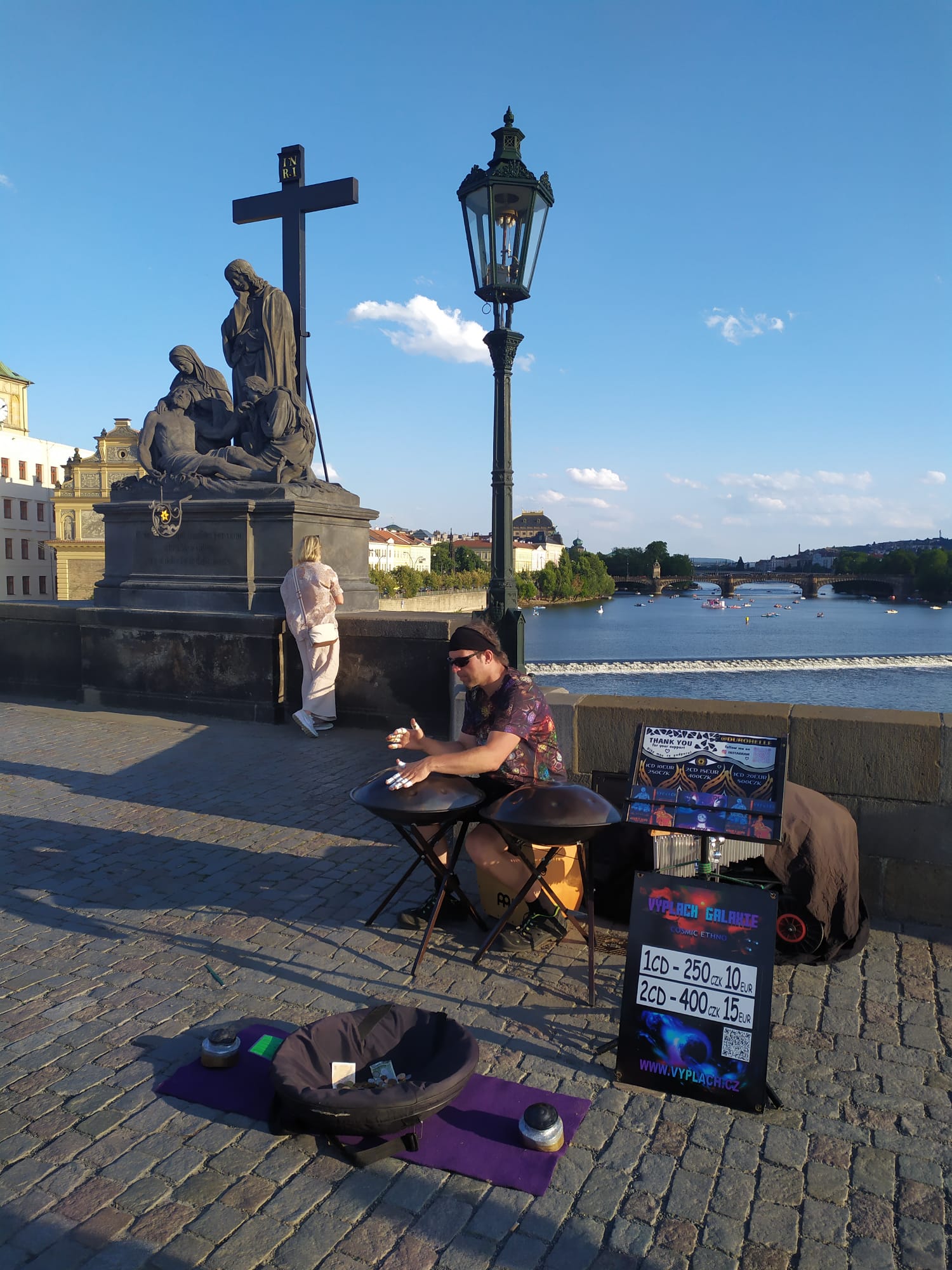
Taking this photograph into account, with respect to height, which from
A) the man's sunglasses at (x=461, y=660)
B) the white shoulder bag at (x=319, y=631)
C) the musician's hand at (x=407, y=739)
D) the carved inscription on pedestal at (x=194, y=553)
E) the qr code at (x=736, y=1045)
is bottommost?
the qr code at (x=736, y=1045)

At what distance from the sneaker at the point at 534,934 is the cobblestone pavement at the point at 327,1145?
0.10 meters

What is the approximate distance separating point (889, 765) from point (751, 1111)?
2.09 m

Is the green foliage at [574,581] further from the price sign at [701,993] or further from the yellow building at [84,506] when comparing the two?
the price sign at [701,993]

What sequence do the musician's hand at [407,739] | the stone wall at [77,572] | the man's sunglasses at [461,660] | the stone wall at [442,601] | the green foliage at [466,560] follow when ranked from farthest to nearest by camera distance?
the green foliage at [466,560], the stone wall at [442,601], the stone wall at [77,572], the musician's hand at [407,739], the man's sunglasses at [461,660]

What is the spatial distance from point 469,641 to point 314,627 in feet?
14.9

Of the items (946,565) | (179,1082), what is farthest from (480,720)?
(946,565)

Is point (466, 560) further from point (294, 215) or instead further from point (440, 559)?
point (294, 215)

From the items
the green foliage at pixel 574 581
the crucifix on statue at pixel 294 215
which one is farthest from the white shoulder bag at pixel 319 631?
the green foliage at pixel 574 581

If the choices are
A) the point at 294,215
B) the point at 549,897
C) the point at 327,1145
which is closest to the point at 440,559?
the point at 294,215

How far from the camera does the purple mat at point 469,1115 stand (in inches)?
98.5

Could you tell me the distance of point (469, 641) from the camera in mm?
3916

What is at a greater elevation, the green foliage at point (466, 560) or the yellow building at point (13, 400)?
the yellow building at point (13, 400)

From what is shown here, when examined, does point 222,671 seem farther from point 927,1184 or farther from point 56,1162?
point 927,1184

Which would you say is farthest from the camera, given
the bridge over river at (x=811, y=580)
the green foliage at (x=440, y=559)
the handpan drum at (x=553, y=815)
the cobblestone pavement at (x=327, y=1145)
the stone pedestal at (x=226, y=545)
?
the green foliage at (x=440, y=559)
